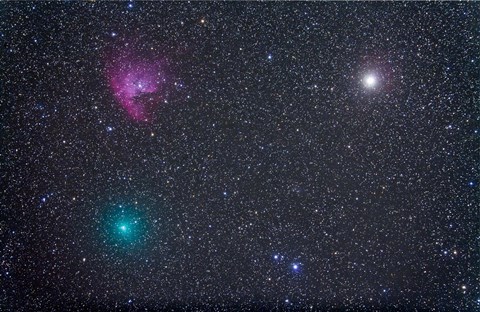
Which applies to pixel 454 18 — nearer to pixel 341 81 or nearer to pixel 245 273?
pixel 341 81

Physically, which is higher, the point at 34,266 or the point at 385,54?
the point at 385,54

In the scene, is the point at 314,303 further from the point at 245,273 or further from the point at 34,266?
the point at 34,266

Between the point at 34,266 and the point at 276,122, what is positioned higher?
the point at 276,122

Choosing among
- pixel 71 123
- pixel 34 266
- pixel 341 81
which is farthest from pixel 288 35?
pixel 34 266

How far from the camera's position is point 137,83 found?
55 cm

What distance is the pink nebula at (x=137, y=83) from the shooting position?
545 millimetres

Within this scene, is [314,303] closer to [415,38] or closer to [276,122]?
[276,122]

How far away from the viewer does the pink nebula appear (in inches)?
21.5

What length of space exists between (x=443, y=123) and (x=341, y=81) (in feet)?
0.49

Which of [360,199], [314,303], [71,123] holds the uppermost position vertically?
[71,123]

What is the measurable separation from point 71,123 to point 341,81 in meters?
0.38

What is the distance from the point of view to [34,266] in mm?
553

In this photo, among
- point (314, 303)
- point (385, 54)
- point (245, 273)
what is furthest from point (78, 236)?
point (385, 54)

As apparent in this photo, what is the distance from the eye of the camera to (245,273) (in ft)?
1.82
